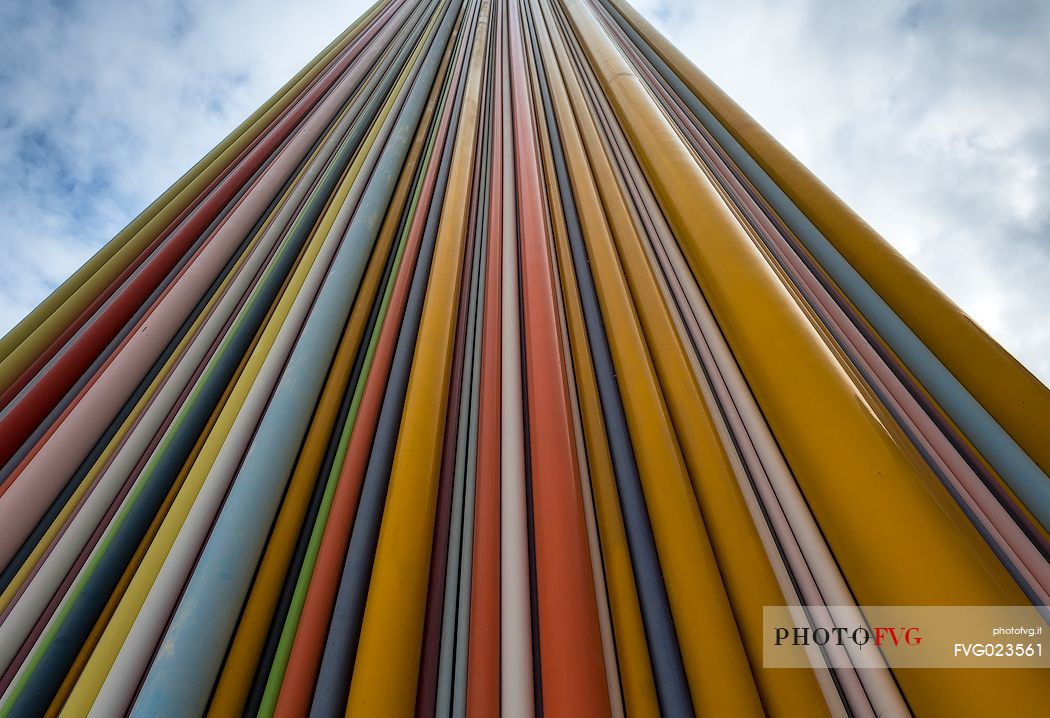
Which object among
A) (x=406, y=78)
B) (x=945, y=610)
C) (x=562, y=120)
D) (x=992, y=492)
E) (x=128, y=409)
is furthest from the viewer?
(x=406, y=78)

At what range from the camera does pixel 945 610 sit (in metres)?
0.28

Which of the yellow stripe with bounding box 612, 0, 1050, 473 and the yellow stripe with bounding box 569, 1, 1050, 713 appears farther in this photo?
the yellow stripe with bounding box 612, 0, 1050, 473

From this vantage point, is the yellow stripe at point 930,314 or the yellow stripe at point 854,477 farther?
the yellow stripe at point 930,314

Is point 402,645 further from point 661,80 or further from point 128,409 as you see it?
point 661,80

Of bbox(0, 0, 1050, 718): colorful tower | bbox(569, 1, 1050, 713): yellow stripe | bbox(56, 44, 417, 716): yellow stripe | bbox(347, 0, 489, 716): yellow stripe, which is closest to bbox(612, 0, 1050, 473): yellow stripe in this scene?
bbox(0, 0, 1050, 718): colorful tower

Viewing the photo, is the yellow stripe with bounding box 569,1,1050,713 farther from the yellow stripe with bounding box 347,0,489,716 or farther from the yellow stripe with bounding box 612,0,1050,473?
the yellow stripe with bounding box 347,0,489,716

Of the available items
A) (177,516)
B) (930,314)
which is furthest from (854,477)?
(177,516)

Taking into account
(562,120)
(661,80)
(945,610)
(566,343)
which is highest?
(661,80)

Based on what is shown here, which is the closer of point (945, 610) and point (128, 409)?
point (945, 610)

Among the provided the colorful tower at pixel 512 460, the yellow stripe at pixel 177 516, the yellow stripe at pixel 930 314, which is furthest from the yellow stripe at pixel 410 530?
the yellow stripe at pixel 930 314

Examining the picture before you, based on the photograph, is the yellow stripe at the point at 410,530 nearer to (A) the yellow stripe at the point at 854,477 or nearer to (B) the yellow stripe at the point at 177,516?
(B) the yellow stripe at the point at 177,516

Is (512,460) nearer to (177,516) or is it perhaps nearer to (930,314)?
(177,516)

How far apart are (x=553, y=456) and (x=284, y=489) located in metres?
0.28

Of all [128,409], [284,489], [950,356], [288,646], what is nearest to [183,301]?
[128,409]
